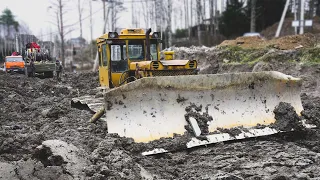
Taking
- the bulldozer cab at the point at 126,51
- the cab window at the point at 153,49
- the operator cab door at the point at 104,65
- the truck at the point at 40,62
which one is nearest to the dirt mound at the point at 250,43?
the cab window at the point at 153,49

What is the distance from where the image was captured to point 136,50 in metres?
8.57

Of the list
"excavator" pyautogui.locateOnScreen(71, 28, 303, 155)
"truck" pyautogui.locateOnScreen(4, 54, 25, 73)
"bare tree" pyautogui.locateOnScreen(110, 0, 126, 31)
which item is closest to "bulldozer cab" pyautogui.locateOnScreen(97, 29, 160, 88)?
"excavator" pyautogui.locateOnScreen(71, 28, 303, 155)

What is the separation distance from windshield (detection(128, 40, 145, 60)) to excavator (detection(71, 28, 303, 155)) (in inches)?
29.4

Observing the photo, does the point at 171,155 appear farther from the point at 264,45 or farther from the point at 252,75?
the point at 264,45

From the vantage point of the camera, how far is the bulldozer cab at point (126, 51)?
27.6ft

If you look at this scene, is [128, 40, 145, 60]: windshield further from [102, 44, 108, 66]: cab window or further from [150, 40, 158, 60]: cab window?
[102, 44, 108, 66]: cab window

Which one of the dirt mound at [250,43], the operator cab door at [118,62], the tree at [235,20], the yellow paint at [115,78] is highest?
the tree at [235,20]

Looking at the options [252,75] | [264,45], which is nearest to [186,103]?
[252,75]

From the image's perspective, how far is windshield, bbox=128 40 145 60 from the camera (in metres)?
8.51

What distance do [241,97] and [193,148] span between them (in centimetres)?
154

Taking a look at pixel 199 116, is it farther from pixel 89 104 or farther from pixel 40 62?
pixel 40 62

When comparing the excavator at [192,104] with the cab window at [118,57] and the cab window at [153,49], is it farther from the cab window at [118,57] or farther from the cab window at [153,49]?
the cab window at [153,49]

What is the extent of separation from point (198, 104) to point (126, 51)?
8.64 ft

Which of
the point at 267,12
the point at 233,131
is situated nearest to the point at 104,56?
the point at 233,131
